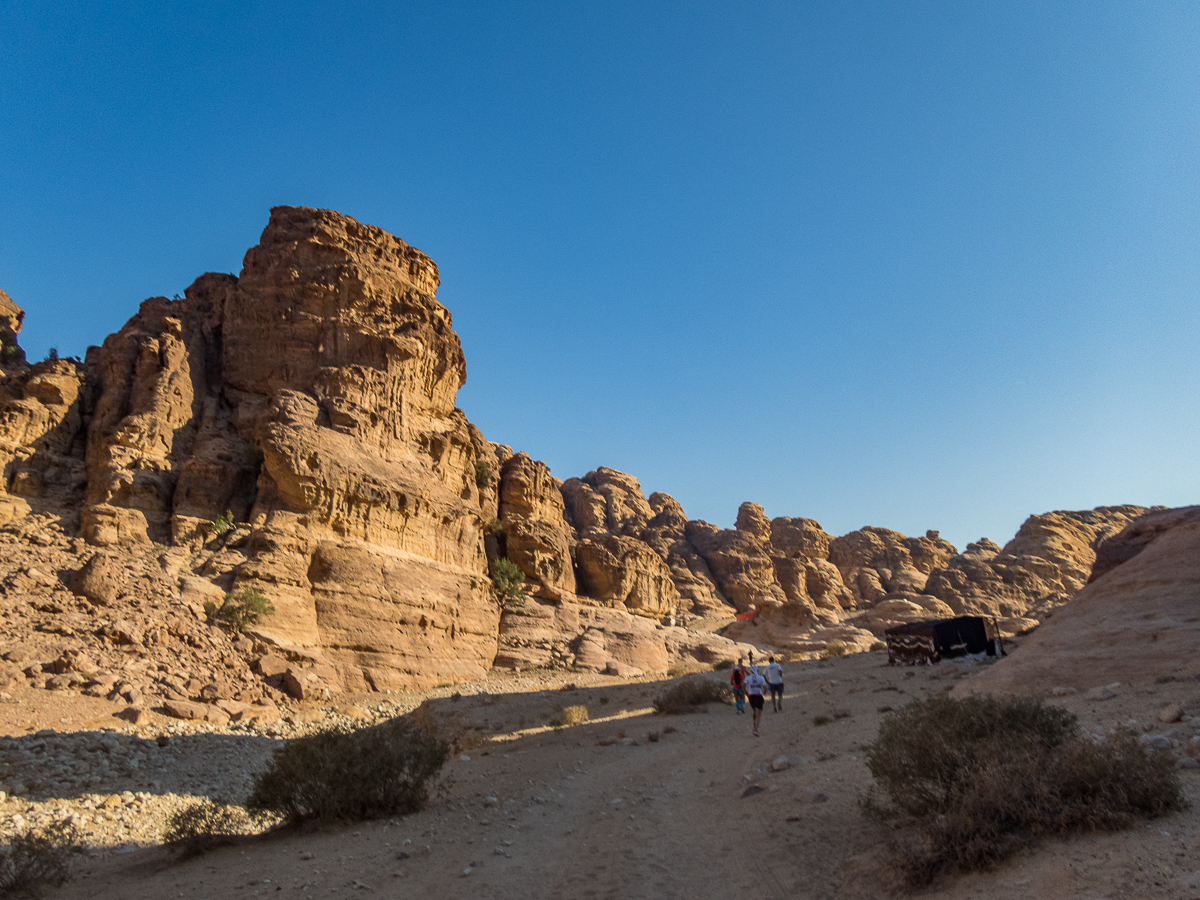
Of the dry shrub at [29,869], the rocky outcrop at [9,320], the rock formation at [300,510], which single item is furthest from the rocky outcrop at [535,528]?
the dry shrub at [29,869]

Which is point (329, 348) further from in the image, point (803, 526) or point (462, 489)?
point (803, 526)

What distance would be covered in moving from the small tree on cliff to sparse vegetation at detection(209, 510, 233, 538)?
1427cm

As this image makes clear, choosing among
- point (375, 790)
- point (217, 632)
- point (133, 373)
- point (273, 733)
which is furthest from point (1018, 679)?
point (133, 373)

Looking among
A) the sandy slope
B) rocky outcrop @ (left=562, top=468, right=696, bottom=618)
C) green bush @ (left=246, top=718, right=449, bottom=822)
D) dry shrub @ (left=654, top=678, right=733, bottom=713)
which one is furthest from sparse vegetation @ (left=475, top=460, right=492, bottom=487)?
green bush @ (left=246, top=718, right=449, bottom=822)

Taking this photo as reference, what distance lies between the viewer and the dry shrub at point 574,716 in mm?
17675

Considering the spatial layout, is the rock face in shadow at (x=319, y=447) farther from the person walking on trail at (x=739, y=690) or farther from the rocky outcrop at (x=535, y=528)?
the person walking on trail at (x=739, y=690)

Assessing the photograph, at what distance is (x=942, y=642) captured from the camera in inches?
989

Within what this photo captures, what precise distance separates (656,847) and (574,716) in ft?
38.9

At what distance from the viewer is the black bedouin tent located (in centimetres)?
2466

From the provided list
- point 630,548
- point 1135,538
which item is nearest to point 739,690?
point 1135,538

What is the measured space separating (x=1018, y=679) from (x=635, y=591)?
3653 centimetres

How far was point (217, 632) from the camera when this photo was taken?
64.9 feet

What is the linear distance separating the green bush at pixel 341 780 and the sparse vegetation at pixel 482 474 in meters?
33.9

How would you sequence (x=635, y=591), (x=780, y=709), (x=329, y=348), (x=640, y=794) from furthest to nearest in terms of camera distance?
1. (x=635, y=591)
2. (x=329, y=348)
3. (x=780, y=709)
4. (x=640, y=794)
